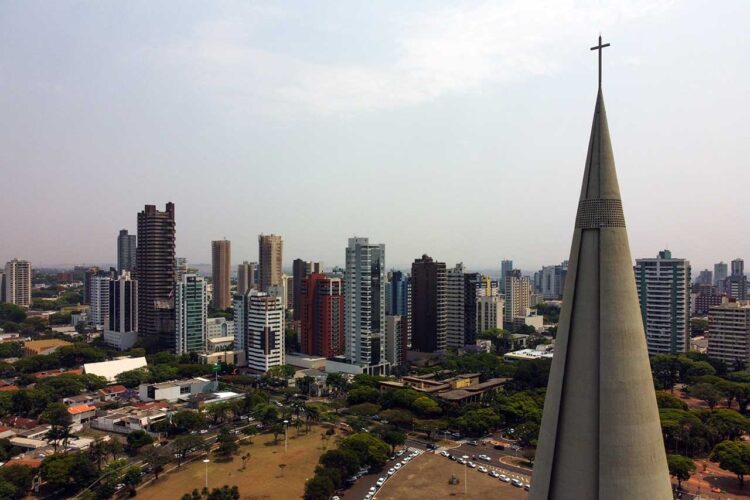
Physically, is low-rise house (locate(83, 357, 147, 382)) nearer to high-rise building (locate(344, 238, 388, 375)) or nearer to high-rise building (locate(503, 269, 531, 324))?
high-rise building (locate(344, 238, 388, 375))

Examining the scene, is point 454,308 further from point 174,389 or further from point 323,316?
point 174,389

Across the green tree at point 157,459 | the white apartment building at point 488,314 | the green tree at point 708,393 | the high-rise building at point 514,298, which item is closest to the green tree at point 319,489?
the green tree at point 157,459

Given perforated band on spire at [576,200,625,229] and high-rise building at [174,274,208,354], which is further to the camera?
high-rise building at [174,274,208,354]

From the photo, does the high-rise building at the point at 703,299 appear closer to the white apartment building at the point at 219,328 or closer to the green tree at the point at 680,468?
the green tree at the point at 680,468

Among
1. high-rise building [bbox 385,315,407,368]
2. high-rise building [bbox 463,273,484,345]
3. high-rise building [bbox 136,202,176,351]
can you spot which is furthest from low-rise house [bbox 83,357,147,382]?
high-rise building [bbox 463,273,484,345]

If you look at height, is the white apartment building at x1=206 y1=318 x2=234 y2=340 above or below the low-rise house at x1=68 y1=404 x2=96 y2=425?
above

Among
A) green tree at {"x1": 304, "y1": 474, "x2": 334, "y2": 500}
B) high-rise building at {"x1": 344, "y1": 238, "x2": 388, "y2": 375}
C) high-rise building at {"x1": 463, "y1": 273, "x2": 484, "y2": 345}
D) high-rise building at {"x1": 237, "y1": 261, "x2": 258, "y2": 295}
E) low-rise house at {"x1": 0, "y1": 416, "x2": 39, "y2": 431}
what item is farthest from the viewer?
high-rise building at {"x1": 237, "y1": 261, "x2": 258, "y2": 295}
